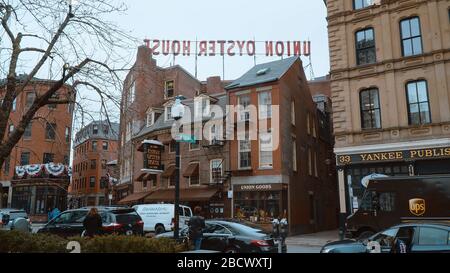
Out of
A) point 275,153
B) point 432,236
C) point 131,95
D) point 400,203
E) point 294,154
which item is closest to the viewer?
point 432,236

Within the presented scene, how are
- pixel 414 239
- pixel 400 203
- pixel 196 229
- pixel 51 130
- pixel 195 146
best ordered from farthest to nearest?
pixel 195 146 < pixel 400 203 < pixel 196 229 < pixel 51 130 < pixel 414 239

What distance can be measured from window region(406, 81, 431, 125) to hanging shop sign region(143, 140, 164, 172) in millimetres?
19958

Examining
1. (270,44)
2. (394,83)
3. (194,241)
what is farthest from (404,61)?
(270,44)

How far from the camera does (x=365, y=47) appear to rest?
25.1 m

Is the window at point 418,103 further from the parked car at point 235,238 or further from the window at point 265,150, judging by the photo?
the parked car at point 235,238

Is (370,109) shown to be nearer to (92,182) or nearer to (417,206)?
(417,206)

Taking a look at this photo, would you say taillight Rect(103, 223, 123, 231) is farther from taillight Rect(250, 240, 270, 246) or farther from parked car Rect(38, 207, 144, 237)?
taillight Rect(250, 240, 270, 246)

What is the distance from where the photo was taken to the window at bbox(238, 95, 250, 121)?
3123cm

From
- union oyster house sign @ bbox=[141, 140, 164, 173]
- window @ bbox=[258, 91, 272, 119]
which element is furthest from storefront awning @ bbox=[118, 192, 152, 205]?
window @ bbox=[258, 91, 272, 119]

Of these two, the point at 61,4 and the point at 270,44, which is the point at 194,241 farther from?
the point at 270,44

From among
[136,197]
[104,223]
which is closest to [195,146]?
[136,197]

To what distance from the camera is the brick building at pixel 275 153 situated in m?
28.9

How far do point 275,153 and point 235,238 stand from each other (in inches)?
675

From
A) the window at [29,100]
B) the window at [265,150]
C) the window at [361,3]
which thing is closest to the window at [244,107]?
the window at [265,150]
